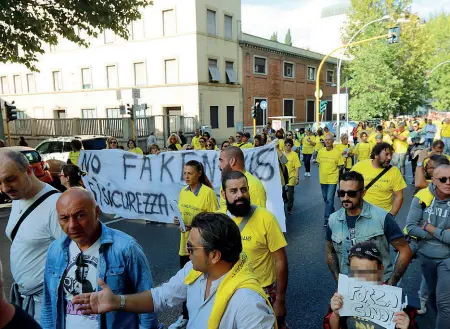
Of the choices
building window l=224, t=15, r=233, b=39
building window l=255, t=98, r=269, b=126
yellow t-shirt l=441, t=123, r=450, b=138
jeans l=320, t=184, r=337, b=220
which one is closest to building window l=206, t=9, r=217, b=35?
building window l=224, t=15, r=233, b=39

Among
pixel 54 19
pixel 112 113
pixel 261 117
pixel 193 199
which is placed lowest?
pixel 193 199

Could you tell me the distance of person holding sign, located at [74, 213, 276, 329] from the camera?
5.34 ft

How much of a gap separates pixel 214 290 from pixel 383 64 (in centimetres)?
2792

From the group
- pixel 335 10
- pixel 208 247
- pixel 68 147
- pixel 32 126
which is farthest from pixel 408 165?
pixel 335 10

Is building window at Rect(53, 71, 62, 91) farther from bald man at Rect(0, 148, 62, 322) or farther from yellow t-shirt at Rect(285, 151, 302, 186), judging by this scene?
bald man at Rect(0, 148, 62, 322)

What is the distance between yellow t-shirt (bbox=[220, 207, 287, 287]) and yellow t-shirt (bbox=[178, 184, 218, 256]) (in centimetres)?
121

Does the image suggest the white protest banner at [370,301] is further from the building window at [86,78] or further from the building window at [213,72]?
the building window at [86,78]

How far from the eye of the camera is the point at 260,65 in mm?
32125

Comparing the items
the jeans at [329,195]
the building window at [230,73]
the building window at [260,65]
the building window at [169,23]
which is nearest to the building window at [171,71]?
the building window at [169,23]

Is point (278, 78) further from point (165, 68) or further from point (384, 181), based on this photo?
point (384, 181)

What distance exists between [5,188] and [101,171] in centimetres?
515

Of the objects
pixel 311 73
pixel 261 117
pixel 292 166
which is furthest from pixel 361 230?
pixel 311 73

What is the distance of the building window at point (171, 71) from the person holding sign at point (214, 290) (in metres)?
25.9

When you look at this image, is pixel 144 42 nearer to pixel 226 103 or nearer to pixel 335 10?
pixel 226 103
